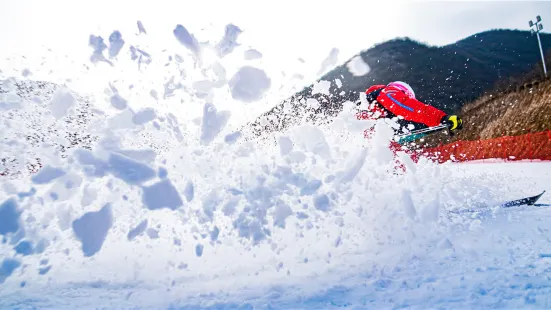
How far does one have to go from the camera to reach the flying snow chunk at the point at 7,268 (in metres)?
2.70

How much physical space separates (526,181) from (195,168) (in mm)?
6463

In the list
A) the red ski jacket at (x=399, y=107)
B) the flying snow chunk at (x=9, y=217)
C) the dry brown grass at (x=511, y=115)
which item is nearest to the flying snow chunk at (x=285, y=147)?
the flying snow chunk at (x=9, y=217)

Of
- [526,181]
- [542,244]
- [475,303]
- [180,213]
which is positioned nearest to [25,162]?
[180,213]

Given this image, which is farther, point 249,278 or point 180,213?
A: point 180,213

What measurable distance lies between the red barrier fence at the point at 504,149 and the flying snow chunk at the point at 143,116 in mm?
7092

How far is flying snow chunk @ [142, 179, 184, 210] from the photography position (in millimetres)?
2900

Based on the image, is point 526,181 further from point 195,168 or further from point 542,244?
point 195,168

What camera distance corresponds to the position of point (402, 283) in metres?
2.17

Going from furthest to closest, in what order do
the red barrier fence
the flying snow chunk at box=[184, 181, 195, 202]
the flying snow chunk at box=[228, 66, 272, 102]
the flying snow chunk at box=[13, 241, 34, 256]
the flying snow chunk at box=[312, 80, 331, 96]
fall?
the red barrier fence < the flying snow chunk at box=[312, 80, 331, 96] < the flying snow chunk at box=[228, 66, 272, 102] < the flying snow chunk at box=[184, 181, 195, 202] < the flying snow chunk at box=[13, 241, 34, 256]

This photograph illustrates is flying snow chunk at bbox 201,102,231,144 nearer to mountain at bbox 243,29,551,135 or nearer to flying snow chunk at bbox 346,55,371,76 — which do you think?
flying snow chunk at bbox 346,55,371,76

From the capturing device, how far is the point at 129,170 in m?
3.00

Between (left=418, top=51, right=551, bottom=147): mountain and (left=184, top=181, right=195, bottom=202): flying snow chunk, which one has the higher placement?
(left=418, top=51, right=551, bottom=147): mountain

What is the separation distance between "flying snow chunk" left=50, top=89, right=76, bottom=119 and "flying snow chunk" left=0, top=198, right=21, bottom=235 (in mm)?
1083

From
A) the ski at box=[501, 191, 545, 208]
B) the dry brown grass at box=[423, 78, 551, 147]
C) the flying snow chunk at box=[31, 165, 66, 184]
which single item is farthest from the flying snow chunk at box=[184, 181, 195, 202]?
the dry brown grass at box=[423, 78, 551, 147]
